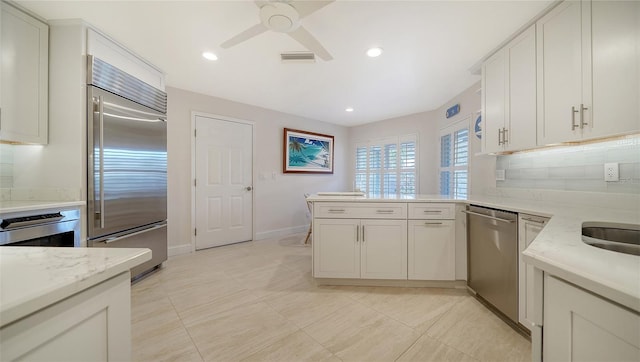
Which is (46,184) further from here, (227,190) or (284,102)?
(284,102)

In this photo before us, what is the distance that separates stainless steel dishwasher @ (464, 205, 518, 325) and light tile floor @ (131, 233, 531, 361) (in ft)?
0.49

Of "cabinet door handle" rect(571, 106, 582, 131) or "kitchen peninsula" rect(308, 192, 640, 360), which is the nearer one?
"kitchen peninsula" rect(308, 192, 640, 360)

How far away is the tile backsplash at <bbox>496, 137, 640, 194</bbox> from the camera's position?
4.89ft

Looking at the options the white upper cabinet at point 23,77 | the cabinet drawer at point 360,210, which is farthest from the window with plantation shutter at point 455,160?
the white upper cabinet at point 23,77

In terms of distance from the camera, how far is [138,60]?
8.03 ft

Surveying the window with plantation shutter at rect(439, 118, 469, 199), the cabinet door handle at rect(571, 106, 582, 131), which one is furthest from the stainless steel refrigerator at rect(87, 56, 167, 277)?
the window with plantation shutter at rect(439, 118, 469, 199)

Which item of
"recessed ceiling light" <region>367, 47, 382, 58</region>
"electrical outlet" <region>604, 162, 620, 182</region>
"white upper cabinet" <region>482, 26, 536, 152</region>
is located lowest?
"electrical outlet" <region>604, 162, 620, 182</region>

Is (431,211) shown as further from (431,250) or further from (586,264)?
(586,264)

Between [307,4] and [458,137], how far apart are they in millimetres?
3180

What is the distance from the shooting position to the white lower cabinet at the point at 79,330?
411mm

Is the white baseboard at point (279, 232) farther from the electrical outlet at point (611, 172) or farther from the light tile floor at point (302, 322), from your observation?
the electrical outlet at point (611, 172)

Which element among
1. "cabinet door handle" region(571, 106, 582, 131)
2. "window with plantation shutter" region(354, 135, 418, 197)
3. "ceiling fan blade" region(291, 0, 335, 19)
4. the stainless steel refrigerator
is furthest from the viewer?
"window with plantation shutter" region(354, 135, 418, 197)

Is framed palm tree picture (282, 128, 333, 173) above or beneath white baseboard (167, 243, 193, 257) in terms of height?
above

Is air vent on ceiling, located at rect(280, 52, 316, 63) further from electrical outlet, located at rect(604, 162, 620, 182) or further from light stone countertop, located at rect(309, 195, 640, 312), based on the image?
electrical outlet, located at rect(604, 162, 620, 182)
